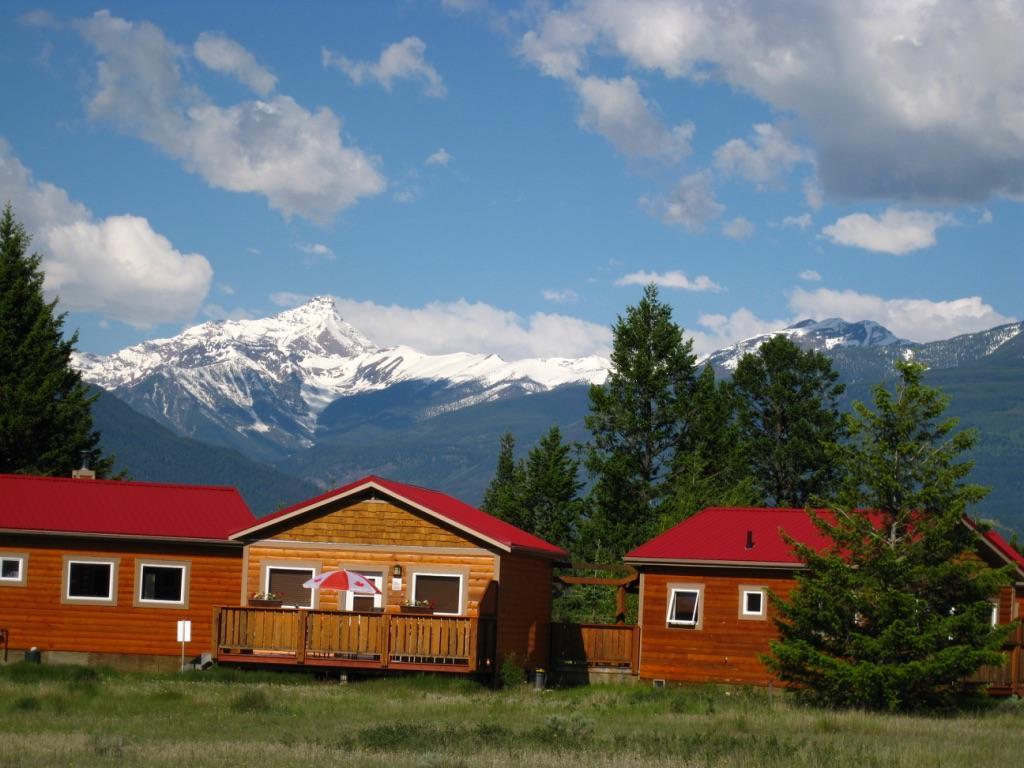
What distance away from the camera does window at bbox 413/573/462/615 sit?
38375mm

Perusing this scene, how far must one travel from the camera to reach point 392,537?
127 feet

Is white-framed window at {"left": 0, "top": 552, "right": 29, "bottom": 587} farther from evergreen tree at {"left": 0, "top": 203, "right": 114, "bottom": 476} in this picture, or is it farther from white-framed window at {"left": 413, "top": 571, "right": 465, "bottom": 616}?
evergreen tree at {"left": 0, "top": 203, "right": 114, "bottom": 476}

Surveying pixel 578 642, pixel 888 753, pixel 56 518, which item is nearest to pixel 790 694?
pixel 578 642

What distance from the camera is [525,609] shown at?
40906 mm

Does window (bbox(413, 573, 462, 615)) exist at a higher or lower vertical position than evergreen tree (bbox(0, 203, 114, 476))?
lower

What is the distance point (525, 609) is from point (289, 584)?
6312 millimetres

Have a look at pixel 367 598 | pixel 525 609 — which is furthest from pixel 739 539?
pixel 367 598

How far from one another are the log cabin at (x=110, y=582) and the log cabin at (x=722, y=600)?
11.0 meters

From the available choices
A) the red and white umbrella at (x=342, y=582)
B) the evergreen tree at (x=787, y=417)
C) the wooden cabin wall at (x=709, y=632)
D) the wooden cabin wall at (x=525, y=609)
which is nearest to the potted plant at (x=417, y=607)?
the red and white umbrella at (x=342, y=582)

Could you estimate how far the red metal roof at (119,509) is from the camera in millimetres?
39812

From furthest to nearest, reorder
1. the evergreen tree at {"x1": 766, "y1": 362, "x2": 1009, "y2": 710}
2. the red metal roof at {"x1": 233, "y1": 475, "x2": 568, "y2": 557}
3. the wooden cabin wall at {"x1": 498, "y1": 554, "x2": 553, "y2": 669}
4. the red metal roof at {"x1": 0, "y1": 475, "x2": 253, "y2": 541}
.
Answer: the red metal roof at {"x1": 0, "y1": 475, "x2": 253, "y2": 541}
the wooden cabin wall at {"x1": 498, "y1": 554, "x2": 553, "y2": 669}
the red metal roof at {"x1": 233, "y1": 475, "x2": 568, "y2": 557}
the evergreen tree at {"x1": 766, "y1": 362, "x2": 1009, "y2": 710}

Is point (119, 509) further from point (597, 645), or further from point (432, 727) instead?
point (432, 727)

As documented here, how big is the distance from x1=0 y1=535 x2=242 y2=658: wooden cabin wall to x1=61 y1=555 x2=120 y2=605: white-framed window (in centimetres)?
13

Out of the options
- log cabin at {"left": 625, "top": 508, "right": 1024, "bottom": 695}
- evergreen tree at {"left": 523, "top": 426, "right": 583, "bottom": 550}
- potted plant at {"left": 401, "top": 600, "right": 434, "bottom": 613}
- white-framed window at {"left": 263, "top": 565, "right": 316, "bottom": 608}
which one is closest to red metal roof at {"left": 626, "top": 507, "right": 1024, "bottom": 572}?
log cabin at {"left": 625, "top": 508, "right": 1024, "bottom": 695}
